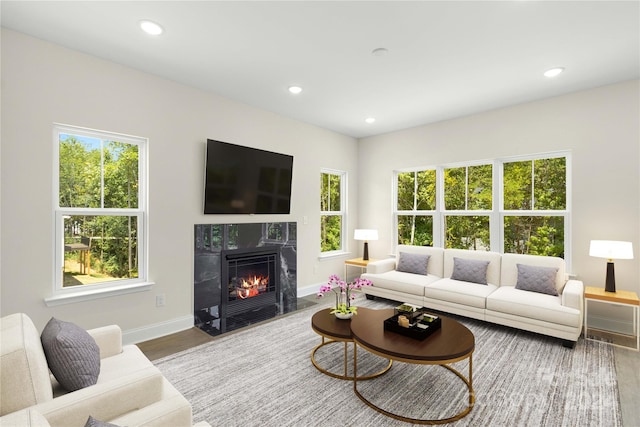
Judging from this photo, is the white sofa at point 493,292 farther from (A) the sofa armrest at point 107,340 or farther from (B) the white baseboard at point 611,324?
(A) the sofa armrest at point 107,340

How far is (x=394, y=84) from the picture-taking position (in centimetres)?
356

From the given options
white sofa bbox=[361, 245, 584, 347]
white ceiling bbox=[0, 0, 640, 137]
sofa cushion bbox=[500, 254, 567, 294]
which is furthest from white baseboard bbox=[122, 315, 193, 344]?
sofa cushion bbox=[500, 254, 567, 294]

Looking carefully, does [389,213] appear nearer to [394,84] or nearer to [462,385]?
[394,84]

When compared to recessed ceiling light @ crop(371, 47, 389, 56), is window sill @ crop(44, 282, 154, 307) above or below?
below

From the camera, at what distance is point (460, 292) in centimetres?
378

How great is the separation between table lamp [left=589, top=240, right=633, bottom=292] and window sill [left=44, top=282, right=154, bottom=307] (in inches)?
185

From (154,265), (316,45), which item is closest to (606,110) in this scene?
(316,45)

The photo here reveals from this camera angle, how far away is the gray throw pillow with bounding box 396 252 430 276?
15.1 feet

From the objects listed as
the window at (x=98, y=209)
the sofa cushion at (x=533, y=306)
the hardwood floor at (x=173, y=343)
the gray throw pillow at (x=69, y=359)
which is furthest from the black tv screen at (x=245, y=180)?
the sofa cushion at (x=533, y=306)

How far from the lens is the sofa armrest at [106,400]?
126 cm

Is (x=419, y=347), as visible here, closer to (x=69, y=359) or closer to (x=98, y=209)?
(x=69, y=359)

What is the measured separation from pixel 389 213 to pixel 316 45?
11.5 feet

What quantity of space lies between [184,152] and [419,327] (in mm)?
3008

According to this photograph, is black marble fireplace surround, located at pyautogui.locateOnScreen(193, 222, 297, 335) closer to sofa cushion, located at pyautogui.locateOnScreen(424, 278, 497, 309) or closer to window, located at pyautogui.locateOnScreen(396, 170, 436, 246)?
sofa cushion, located at pyautogui.locateOnScreen(424, 278, 497, 309)
